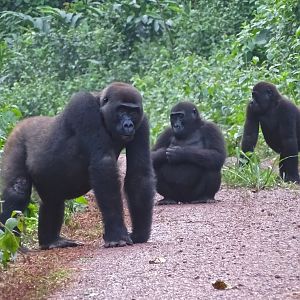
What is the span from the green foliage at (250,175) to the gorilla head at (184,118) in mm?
863

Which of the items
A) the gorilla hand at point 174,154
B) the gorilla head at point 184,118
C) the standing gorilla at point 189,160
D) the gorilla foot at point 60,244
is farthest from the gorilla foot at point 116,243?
the gorilla head at point 184,118

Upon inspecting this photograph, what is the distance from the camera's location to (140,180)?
812 cm

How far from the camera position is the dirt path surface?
584 centimetres

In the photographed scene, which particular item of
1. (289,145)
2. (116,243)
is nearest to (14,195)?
(116,243)

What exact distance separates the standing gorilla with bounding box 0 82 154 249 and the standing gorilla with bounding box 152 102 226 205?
261cm

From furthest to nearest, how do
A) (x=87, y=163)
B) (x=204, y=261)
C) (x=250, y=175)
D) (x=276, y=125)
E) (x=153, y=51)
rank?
(x=153, y=51) → (x=276, y=125) → (x=250, y=175) → (x=87, y=163) → (x=204, y=261)

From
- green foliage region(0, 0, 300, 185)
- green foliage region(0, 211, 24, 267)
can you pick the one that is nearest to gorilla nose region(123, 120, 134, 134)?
green foliage region(0, 211, 24, 267)

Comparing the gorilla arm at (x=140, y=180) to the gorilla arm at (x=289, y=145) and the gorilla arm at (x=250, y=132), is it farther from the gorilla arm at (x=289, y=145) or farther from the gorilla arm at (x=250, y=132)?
the gorilla arm at (x=250, y=132)

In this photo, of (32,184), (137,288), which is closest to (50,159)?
(32,184)

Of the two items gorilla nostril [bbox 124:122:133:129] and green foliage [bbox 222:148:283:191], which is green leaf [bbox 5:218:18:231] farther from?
green foliage [bbox 222:148:283:191]

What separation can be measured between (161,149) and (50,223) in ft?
9.60

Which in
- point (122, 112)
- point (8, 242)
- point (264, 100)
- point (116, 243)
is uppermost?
point (122, 112)

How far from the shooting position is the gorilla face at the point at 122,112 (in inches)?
312

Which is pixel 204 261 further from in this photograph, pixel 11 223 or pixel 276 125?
pixel 276 125
